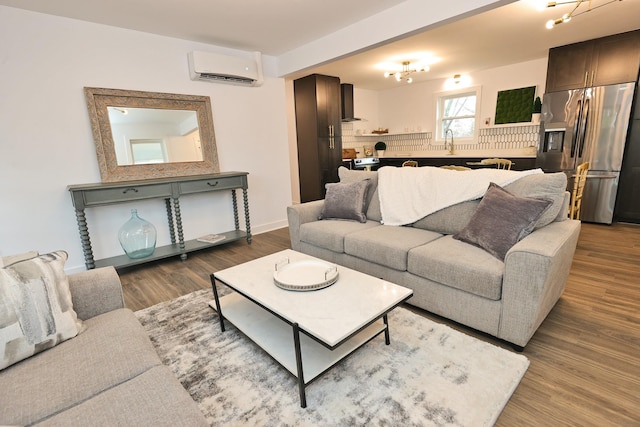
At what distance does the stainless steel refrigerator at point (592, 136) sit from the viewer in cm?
380

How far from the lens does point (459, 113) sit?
592cm

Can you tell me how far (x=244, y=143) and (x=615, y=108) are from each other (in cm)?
477

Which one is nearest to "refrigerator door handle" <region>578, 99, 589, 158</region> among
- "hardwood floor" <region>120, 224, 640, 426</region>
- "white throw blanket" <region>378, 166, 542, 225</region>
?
"hardwood floor" <region>120, 224, 640, 426</region>

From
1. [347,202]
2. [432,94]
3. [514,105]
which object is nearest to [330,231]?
[347,202]

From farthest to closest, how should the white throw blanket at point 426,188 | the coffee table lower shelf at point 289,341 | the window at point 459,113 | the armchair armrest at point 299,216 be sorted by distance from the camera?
the window at point 459,113 < the armchair armrest at point 299,216 < the white throw blanket at point 426,188 < the coffee table lower shelf at point 289,341

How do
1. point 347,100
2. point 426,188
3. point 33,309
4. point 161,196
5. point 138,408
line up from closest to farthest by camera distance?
point 138,408, point 33,309, point 426,188, point 161,196, point 347,100

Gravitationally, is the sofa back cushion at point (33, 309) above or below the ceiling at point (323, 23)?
below

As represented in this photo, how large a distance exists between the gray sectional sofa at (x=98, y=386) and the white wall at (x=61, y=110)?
6.97 ft

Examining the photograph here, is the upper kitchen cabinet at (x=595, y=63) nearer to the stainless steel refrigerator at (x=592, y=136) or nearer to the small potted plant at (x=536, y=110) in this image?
the stainless steel refrigerator at (x=592, y=136)

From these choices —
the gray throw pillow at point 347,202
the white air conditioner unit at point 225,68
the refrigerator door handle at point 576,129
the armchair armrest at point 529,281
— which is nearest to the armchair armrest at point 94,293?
the gray throw pillow at point 347,202

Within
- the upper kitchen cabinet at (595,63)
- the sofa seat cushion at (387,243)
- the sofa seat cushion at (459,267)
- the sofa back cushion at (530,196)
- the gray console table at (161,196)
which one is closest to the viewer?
the sofa seat cushion at (459,267)

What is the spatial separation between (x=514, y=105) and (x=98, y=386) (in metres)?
6.26

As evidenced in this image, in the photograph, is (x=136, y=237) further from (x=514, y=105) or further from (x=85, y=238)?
(x=514, y=105)

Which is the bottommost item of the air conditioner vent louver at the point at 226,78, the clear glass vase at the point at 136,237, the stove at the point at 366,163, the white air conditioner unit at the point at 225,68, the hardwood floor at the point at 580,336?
the hardwood floor at the point at 580,336
